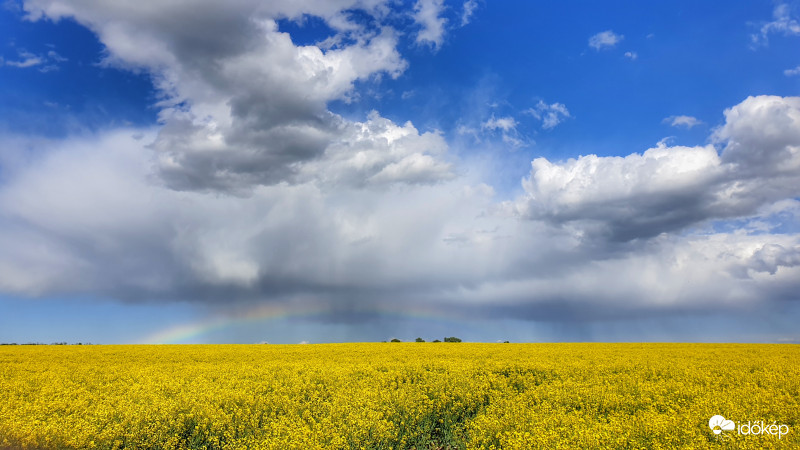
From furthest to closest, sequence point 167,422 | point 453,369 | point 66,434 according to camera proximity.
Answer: point 453,369
point 167,422
point 66,434

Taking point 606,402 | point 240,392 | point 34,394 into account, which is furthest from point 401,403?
point 34,394

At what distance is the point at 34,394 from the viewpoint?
1428 centimetres

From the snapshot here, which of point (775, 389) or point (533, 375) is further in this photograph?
point (533, 375)

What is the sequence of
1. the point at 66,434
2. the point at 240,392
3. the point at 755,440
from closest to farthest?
the point at 755,440, the point at 66,434, the point at 240,392

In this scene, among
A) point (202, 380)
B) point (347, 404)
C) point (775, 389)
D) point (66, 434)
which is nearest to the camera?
point (66, 434)

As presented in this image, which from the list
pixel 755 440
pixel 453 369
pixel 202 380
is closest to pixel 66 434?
pixel 202 380

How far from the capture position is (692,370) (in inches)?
728

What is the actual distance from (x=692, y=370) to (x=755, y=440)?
460 inches

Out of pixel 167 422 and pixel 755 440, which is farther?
pixel 167 422

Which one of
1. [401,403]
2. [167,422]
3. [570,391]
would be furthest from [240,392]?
[570,391]

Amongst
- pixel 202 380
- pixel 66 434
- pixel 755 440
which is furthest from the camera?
pixel 202 380

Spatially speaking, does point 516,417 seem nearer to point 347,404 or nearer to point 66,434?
point 347,404

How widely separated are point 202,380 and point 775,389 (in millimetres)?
20341

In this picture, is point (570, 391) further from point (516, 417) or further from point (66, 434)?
point (66, 434)
